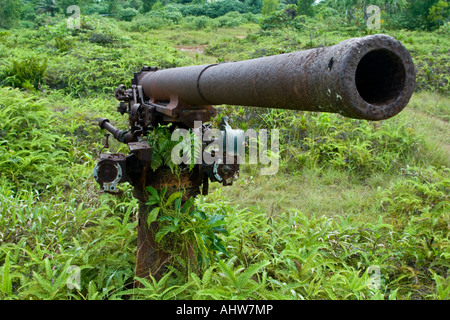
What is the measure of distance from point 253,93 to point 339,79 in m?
0.43

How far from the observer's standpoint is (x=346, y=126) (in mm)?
6062

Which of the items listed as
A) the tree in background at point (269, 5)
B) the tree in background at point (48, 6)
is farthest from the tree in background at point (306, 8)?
the tree in background at point (48, 6)

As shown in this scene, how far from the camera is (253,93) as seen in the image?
1282mm

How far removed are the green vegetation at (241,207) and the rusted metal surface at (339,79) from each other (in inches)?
44.9

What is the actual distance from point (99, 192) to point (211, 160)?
258 centimetres

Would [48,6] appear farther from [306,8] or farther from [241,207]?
[241,207]

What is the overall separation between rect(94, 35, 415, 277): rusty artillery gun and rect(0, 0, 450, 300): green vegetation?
16cm

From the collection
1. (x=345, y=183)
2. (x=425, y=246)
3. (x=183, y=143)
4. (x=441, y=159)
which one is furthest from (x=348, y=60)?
(x=441, y=159)

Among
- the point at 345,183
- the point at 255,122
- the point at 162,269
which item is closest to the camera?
the point at 162,269

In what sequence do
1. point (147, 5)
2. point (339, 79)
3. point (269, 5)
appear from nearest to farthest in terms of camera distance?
1. point (339, 79)
2. point (269, 5)
3. point (147, 5)

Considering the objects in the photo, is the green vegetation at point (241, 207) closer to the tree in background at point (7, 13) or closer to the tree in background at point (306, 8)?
the tree in background at point (7, 13)

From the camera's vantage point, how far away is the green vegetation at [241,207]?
7.83ft

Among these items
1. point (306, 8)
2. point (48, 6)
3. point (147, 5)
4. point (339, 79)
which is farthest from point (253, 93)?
point (48, 6)

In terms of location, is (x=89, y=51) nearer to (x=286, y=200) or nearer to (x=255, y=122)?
(x=255, y=122)
